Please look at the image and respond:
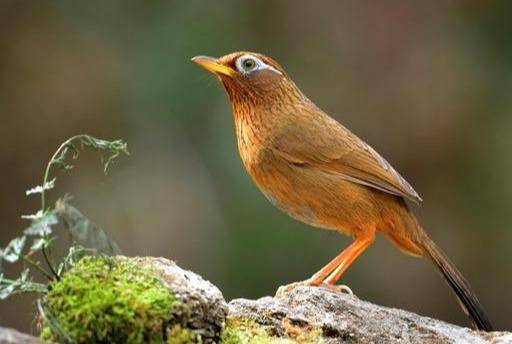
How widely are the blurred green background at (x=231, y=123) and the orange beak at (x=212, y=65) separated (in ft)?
9.94

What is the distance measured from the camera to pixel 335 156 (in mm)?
5305

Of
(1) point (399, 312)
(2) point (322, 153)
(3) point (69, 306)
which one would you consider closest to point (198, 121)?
(2) point (322, 153)

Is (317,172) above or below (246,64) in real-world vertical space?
below

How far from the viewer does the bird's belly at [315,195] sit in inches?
201

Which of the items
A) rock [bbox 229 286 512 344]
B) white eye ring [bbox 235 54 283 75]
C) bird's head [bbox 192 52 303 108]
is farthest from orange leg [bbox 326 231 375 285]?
white eye ring [bbox 235 54 283 75]

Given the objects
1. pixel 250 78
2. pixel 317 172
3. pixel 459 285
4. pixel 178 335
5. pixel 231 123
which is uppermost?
pixel 250 78

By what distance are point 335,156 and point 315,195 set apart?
1.09ft

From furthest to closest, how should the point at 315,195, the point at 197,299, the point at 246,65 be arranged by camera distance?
1. the point at 246,65
2. the point at 315,195
3. the point at 197,299

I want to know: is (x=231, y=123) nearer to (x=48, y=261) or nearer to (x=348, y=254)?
(x=348, y=254)

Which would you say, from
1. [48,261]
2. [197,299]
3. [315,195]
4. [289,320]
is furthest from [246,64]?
[48,261]

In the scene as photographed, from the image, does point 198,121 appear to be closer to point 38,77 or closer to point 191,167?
point 191,167

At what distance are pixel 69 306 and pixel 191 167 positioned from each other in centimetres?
579

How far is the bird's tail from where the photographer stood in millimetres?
5242

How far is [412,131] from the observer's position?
32.3ft
